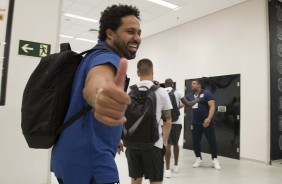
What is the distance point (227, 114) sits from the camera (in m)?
6.14

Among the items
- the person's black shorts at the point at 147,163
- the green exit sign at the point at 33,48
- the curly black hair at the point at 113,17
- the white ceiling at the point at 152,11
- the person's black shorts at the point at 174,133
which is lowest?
the person's black shorts at the point at 147,163

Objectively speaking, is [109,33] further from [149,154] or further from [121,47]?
[149,154]

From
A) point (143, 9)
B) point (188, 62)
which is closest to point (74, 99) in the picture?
point (143, 9)

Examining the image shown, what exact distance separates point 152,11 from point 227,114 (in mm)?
3326

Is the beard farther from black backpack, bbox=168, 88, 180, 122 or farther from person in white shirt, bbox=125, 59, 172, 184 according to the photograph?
black backpack, bbox=168, 88, 180, 122

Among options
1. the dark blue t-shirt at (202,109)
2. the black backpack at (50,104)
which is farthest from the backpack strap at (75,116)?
the dark blue t-shirt at (202,109)

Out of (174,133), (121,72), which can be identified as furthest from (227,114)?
(121,72)

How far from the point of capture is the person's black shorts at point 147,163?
7.46 feet

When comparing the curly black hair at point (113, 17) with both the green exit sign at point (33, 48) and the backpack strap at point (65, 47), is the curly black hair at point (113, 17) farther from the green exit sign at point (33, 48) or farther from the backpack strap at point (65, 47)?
the green exit sign at point (33, 48)

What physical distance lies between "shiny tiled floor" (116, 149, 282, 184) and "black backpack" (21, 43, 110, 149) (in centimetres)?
285

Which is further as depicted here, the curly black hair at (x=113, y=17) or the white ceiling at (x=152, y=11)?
the white ceiling at (x=152, y=11)

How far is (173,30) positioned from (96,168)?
758 cm

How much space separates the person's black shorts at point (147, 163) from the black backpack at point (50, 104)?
144 cm

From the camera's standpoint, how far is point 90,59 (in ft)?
3.08
